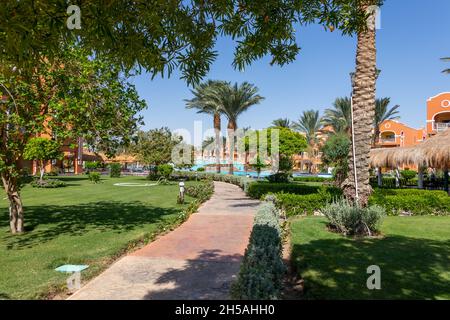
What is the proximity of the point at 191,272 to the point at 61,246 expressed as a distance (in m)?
4.21

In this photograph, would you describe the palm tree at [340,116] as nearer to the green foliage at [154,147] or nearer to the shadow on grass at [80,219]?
the green foliage at [154,147]

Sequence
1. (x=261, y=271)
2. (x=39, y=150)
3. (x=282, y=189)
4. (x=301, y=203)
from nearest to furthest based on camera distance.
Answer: (x=261, y=271), (x=301, y=203), (x=282, y=189), (x=39, y=150)

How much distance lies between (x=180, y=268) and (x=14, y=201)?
661 centimetres

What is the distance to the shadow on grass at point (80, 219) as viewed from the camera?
1005cm

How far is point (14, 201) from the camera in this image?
10.4m

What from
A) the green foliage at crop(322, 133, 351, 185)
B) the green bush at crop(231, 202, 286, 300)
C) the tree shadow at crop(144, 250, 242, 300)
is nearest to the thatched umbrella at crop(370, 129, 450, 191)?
the green foliage at crop(322, 133, 351, 185)

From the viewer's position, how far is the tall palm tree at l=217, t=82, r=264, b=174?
133ft

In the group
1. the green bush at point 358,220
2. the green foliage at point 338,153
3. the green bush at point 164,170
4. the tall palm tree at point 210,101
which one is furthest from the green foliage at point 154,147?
the green bush at point 358,220

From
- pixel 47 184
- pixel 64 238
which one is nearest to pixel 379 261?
pixel 64 238

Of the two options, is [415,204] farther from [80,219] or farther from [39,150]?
[39,150]

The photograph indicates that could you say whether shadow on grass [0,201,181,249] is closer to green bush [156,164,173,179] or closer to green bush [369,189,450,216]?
green bush [369,189,450,216]
